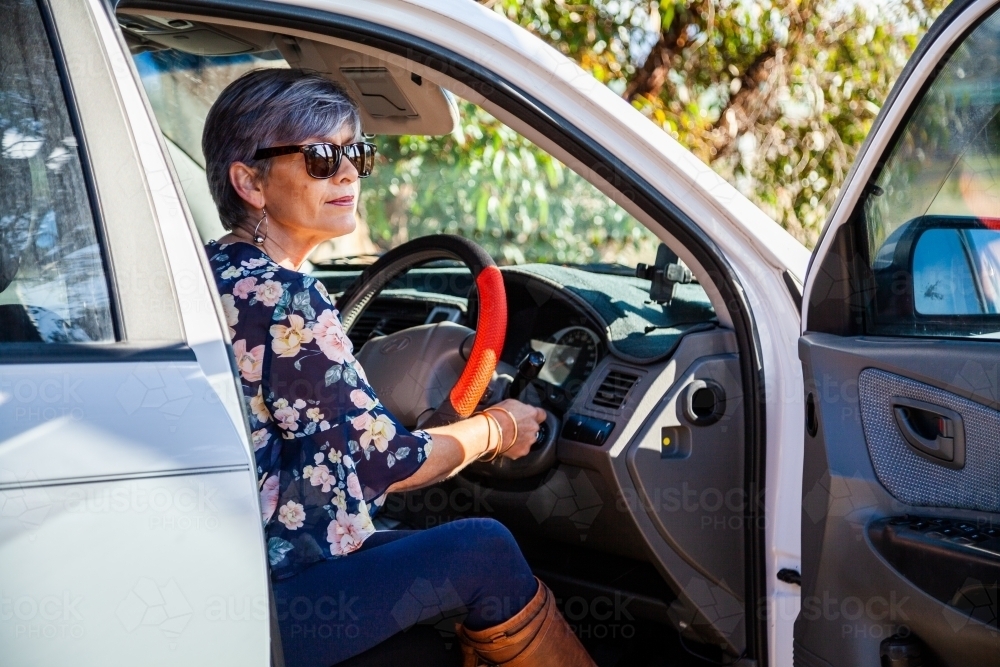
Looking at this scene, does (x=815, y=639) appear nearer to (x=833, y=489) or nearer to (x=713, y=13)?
(x=833, y=489)

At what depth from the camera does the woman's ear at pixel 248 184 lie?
6.30ft

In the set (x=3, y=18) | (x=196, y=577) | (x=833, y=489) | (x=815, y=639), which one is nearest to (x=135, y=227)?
(x=3, y=18)

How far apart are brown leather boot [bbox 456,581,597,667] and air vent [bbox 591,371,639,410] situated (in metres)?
0.56

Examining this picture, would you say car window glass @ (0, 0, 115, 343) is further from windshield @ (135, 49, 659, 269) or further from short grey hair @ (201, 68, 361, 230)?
windshield @ (135, 49, 659, 269)

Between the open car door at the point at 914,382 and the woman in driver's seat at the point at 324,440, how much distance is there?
0.53 metres

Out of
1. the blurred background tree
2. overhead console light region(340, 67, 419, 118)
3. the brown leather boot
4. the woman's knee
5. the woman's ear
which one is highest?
the blurred background tree

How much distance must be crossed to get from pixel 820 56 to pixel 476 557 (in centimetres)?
613

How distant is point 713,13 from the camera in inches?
262

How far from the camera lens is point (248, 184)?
1925 millimetres

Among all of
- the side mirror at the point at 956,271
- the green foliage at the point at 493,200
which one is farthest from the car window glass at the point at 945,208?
the green foliage at the point at 493,200

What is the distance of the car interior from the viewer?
219 cm

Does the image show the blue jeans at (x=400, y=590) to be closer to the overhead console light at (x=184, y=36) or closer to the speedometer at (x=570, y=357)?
the speedometer at (x=570, y=357)

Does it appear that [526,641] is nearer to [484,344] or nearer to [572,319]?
[484,344]

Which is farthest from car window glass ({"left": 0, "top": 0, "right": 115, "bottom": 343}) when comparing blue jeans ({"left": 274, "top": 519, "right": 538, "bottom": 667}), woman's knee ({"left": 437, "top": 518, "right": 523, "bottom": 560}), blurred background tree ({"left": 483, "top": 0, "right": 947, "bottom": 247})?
blurred background tree ({"left": 483, "top": 0, "right": 947, "bottom": 247})
